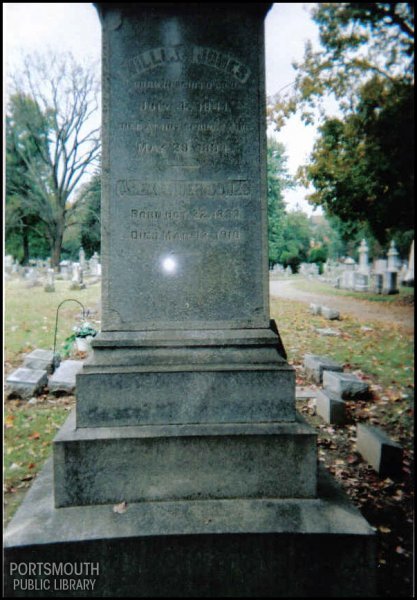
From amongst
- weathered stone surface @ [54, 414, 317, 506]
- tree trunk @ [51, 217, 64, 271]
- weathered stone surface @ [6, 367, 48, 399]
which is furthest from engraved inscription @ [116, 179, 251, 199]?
tree trunk @ [51, 217, 64, 271]

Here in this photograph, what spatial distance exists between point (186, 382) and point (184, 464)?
472mm

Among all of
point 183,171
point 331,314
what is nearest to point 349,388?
point 183,171

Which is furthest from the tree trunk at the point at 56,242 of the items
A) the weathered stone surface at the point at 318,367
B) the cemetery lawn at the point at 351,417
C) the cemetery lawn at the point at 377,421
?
the weathered stone surface at the point at 318,367

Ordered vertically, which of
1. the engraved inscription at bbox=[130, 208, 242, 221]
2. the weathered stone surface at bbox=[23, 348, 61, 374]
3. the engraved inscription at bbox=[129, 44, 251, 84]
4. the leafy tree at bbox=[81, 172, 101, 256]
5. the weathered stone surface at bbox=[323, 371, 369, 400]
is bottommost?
the weathered stone surface at bbox=[323, 371, 369, 400]

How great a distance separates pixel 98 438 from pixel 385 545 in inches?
81.7

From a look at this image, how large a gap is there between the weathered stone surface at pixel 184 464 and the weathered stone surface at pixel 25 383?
3.23 m

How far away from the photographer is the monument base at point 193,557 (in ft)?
6.70

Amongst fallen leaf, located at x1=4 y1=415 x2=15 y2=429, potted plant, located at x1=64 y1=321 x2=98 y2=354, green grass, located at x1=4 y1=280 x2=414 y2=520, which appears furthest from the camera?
potted plant, located at x1=64 y1=321 x2=98 y2=354

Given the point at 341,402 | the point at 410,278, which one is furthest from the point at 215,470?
the point at 410,278

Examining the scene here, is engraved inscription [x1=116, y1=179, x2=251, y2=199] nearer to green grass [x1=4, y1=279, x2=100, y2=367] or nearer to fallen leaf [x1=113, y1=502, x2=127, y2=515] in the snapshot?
fallen leaf [x1=113, y1=502, x2=127, y2=515]

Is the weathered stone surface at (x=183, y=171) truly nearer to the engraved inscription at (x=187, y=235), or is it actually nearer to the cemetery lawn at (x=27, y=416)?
the engraved inscription at (x=187, y=235)

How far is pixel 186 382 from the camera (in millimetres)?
2449

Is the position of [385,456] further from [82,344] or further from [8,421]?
[82,344]

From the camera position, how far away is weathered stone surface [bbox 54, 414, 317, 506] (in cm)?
229
